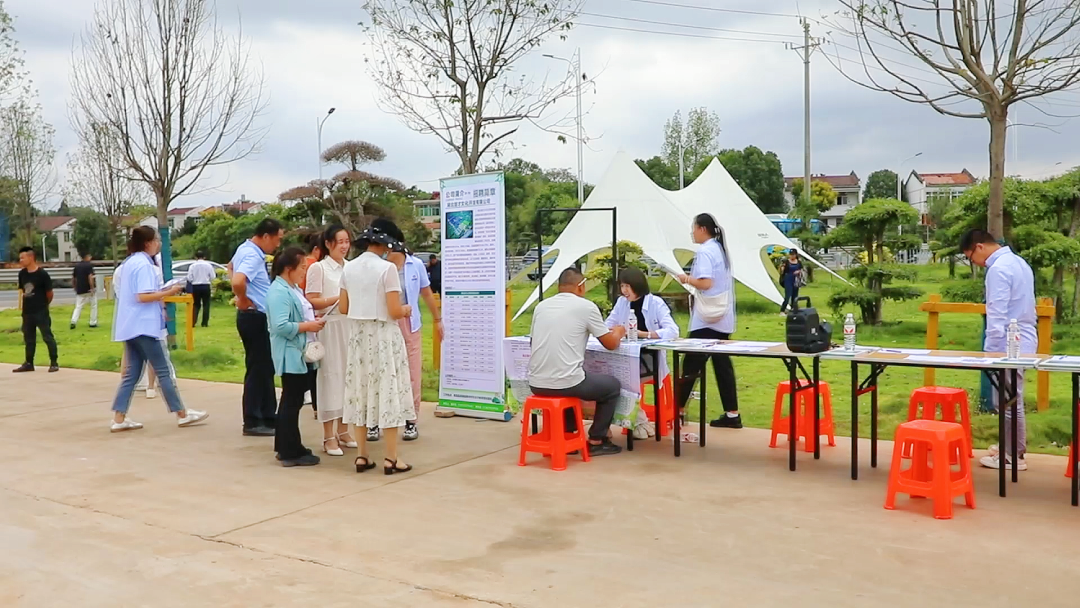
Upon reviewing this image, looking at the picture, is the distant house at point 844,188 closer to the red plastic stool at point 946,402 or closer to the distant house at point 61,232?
the distant house at point 61,232

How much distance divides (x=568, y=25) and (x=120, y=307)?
7.03 m

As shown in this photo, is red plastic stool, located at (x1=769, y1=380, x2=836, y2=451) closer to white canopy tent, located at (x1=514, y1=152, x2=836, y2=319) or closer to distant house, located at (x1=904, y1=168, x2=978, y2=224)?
white canopy tent, located at (x1=514, y1=152, x2=836, y2=319)

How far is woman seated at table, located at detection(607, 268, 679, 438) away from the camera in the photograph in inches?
284

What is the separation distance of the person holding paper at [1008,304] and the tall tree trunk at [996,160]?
219 cm

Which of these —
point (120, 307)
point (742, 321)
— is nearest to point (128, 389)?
point (120, 307)

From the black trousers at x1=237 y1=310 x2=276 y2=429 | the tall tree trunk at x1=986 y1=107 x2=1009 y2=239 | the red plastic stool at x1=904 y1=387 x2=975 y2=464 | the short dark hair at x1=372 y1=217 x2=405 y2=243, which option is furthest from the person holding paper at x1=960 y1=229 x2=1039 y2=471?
the black trousers at x1=237 y1=310 x2=276 y2=429

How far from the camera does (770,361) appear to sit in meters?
11.9

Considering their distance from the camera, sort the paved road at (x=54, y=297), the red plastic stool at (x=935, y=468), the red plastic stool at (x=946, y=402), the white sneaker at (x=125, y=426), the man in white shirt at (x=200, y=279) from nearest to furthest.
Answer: the red plastic stool at (x=935, y=468), the red plastic stool at (x=946, y=402), the white sneaker at (x=125, y=426), the man in white shirt at (x=200, y=279), the paved road at (x=54, y=297)

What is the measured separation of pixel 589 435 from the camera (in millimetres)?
6875

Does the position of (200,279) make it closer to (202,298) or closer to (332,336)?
(202,298)

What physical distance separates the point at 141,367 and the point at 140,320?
1.30ft

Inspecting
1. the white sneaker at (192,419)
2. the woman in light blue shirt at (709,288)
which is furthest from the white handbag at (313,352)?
the woman in light blue shirt at (709,288)

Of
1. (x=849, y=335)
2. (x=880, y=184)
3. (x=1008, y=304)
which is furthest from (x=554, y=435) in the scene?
(x=880, y=184)

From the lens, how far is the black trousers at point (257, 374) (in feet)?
25.0
